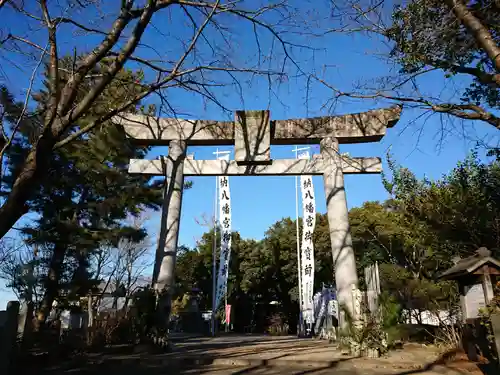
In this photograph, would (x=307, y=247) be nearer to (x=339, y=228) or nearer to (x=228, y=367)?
(x=339, y=228)

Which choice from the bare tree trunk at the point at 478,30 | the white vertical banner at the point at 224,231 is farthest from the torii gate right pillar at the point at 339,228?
the white vertical banner at the point at 224,231

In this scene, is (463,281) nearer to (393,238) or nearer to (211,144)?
(211,144)

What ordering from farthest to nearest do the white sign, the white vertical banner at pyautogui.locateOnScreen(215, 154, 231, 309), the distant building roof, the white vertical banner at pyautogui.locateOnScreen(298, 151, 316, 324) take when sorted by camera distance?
1. the white vertical banner at pyautogui.locateOnScreen(215, 154, 231, 309)
2. the white vertical banner at pyautogui.locateOnScreen(298, 151, 316, 324)
3. the white sign
4. the distant building roof

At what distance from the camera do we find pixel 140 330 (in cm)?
809

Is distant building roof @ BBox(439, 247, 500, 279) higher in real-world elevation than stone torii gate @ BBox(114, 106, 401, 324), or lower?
lower

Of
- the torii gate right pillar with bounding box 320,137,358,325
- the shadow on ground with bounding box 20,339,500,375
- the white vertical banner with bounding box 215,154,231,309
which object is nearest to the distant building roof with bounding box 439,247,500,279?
the shadow on ground with bounding box 20,339,500,375

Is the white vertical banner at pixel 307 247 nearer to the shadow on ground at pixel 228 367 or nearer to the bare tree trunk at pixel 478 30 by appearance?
the shadow on ground at pixel 228 367

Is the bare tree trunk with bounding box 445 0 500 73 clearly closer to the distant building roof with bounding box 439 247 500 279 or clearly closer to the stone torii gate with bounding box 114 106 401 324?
the distant building roof with bounding box 439 247 500 279

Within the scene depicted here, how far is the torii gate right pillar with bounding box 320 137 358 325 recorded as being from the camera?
812 centimetres

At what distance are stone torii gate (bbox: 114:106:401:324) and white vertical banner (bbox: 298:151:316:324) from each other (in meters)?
6.33

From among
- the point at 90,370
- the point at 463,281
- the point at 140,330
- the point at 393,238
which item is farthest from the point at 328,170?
the point at 393,238

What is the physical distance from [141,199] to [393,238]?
13.0 metres

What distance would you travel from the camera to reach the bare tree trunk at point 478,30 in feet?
15.2

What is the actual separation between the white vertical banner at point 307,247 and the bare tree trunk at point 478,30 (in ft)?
34.9
